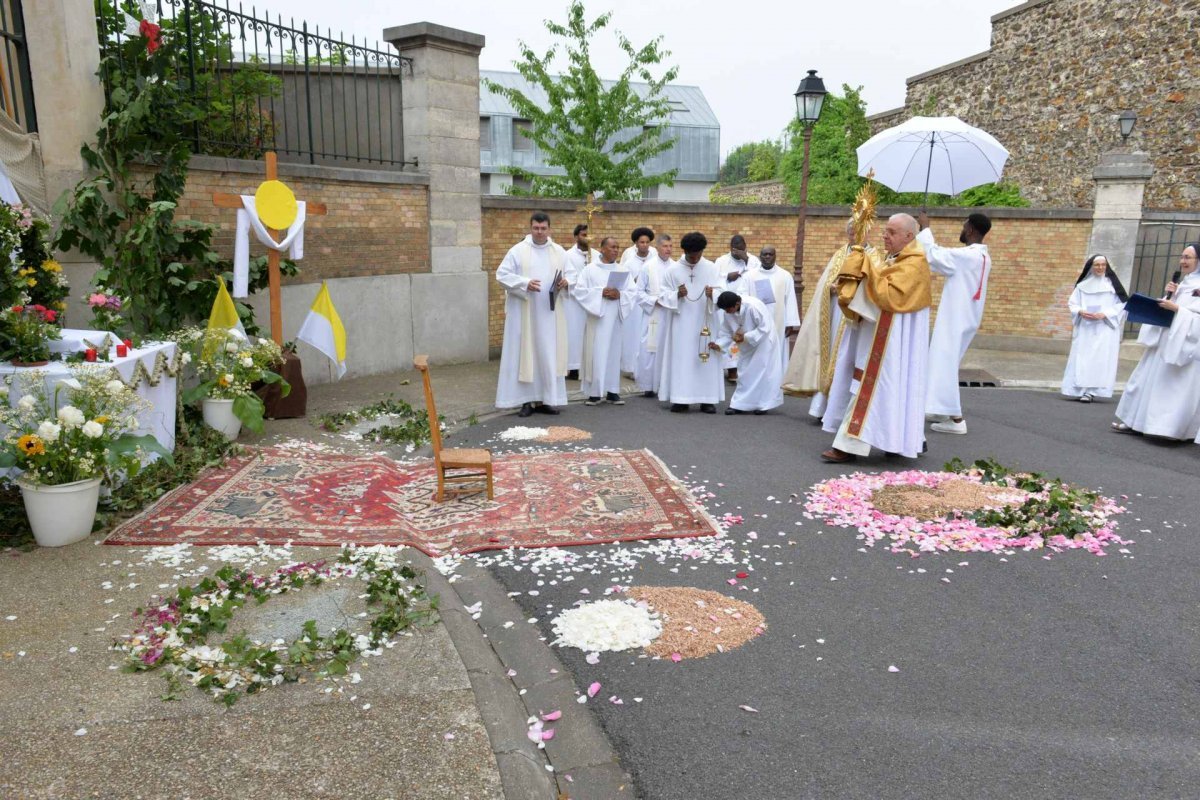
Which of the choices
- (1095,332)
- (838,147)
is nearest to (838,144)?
(838,147)

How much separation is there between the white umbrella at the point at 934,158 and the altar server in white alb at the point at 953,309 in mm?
1406

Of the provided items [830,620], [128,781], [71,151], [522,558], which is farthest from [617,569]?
[71,151]

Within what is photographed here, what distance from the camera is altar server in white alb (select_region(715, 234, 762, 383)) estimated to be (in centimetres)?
1052

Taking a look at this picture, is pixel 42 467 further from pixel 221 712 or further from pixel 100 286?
pixel 100 286

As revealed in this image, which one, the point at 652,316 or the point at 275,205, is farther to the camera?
the point at 652,316

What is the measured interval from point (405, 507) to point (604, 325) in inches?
198

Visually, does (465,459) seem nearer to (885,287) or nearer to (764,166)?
(885,287)

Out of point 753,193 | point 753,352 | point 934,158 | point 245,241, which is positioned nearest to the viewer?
point 245,241

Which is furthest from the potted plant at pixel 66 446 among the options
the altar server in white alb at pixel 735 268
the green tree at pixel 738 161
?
the green tree at pixel 738 161

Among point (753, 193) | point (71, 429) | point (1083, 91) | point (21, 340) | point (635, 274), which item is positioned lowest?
point (71, 429)

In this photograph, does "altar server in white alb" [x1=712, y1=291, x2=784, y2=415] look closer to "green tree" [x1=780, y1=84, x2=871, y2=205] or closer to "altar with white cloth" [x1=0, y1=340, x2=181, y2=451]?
"altar with white cloth" [x1=0, y1=340, x2=181, y2=451]

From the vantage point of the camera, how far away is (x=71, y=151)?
749 cm

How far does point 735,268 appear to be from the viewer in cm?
1135

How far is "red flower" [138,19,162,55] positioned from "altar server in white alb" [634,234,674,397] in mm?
5603
